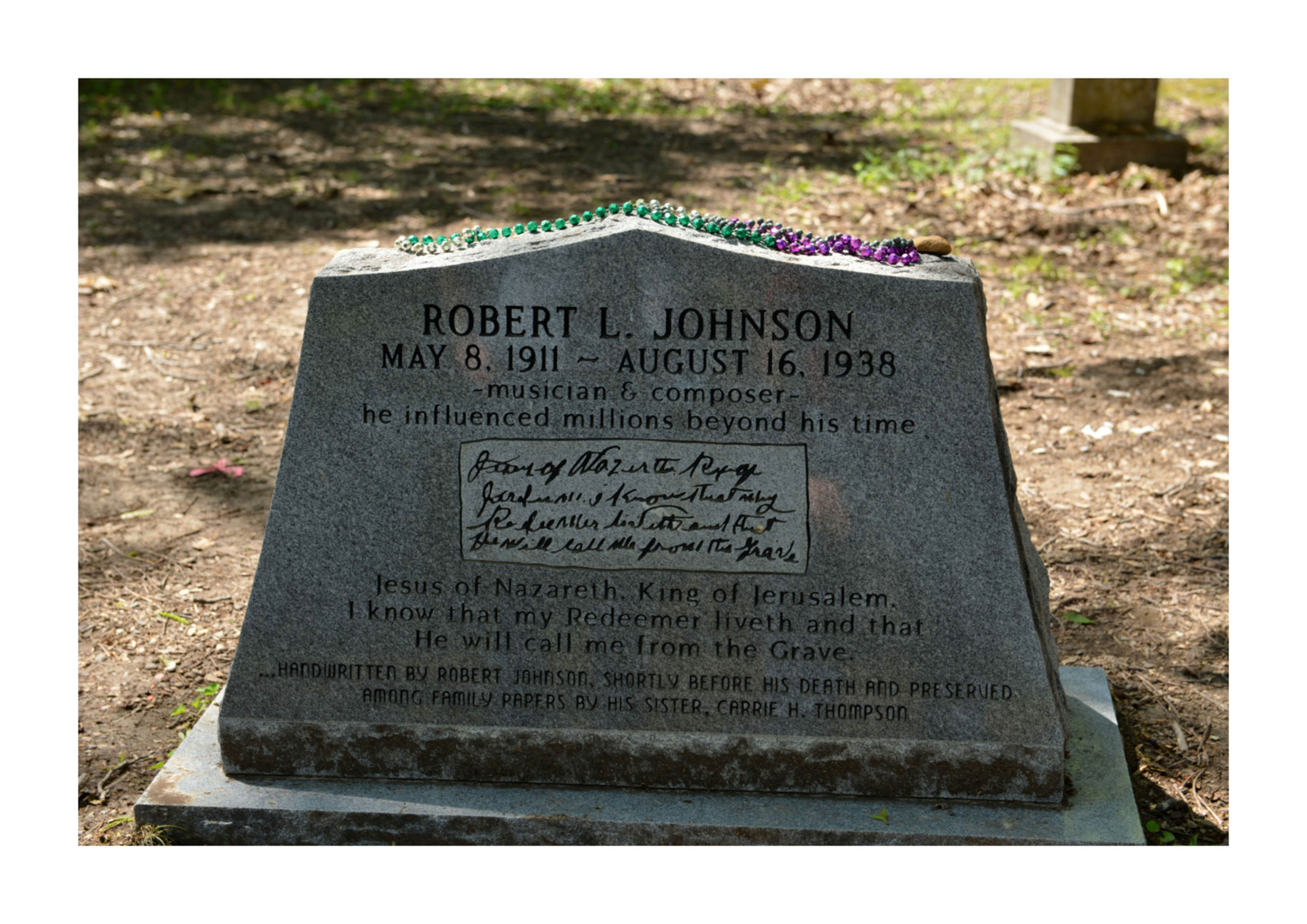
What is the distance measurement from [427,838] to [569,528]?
872mm

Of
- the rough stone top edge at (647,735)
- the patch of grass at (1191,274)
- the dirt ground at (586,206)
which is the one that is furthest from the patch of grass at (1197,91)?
the rough stone top edge at (647,735)

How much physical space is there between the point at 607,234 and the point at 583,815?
145 centimetres

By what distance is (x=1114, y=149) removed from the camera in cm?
877

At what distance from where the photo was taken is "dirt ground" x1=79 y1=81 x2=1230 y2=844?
13.5 ft

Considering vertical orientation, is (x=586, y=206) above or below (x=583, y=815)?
above

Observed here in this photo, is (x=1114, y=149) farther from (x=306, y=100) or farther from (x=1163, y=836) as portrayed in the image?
(x=306, y=100)

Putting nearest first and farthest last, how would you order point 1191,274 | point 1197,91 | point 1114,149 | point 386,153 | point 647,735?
1. point 647,735
2. point 1191,274
3. point 1114,149
4. point 386,153
5. point 1197,91

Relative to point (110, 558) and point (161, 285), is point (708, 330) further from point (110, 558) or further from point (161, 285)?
point (161, 285)

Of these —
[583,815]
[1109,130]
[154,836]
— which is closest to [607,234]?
[583,815]

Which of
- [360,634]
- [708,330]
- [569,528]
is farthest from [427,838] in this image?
[708,330]

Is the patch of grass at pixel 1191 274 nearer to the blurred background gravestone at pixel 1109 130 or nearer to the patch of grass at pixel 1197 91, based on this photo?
the blurred background gravestone at pixel 1109 130

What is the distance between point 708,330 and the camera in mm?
3000

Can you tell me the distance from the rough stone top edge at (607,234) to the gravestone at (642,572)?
0.04 ft

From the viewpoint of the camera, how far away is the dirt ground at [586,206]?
4102 millimetres
